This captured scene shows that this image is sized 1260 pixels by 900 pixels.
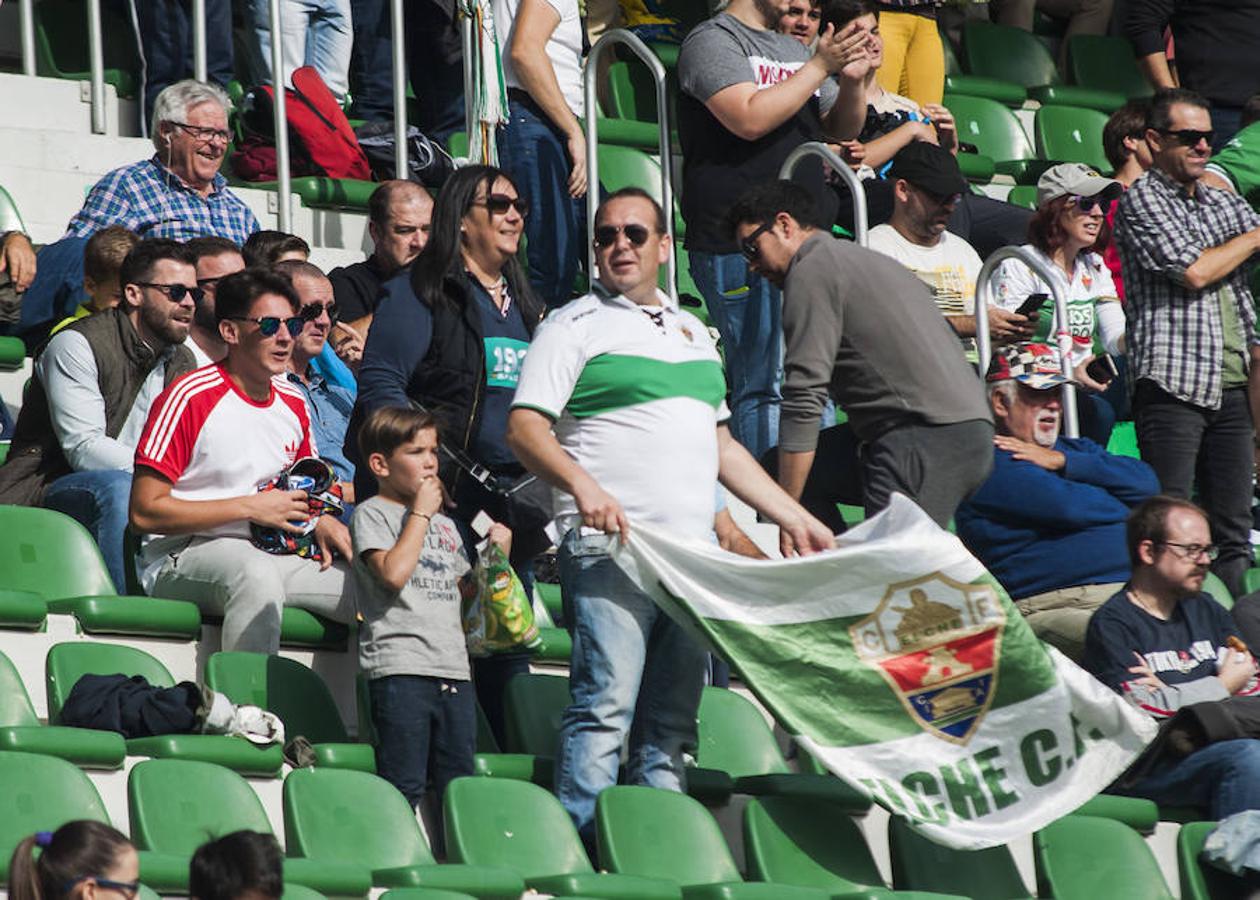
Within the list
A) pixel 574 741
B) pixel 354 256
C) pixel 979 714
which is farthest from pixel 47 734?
pixel 354 256

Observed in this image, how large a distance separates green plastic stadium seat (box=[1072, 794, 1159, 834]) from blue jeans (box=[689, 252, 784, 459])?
1.45 meters

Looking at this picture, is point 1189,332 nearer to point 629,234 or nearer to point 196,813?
point 629,234

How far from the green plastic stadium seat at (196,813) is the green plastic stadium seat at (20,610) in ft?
2.51

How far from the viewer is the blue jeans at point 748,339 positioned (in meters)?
7.21

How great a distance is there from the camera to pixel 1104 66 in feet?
38.3

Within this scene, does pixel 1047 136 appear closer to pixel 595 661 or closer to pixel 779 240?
pixel 779 240

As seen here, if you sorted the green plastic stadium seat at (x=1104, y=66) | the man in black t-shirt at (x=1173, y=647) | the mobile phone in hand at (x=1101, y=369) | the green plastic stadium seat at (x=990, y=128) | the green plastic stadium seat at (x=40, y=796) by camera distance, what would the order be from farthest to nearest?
the green plastic stadium seat at (x=1104, y=66), the green plastic stadium seat at (x=990, y=128), the mobile phone in hand at (x=1101, y=369), the man in black t-shirt at (x=1173, y=647), the green plastic stadium seat at (x=40, y=796)

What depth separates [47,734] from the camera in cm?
509

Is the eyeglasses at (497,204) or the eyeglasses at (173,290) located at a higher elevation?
the eyeglasses at (497,204)

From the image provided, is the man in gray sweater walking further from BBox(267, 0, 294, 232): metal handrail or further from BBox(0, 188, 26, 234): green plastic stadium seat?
BBox(0, 188, 26, 234): green plastic stadium seat

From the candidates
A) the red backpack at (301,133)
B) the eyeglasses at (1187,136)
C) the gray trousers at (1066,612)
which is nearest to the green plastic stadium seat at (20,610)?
the gray trousers at (1066,612)

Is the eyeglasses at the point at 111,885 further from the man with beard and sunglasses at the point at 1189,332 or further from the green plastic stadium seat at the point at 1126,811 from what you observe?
the man with beard and sunglasses at the point at 1189,332

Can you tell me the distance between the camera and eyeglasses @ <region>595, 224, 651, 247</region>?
5816 mm

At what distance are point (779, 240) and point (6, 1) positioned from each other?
14.0ft
